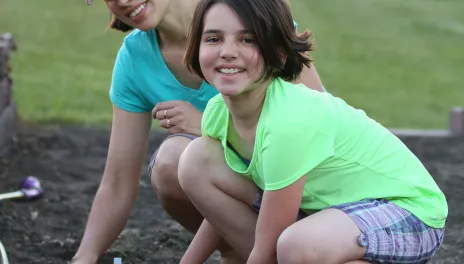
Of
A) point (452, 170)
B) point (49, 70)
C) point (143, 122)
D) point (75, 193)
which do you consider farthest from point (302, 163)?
point (49, 70)

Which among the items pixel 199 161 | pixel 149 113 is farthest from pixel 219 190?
pixel 149 113

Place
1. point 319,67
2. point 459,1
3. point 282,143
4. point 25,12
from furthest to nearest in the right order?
point 459,1, point 25,12, point 319,67, point 282,143

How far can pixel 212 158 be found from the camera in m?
3.02

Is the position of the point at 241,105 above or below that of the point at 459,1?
above

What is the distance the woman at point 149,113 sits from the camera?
11.1ft

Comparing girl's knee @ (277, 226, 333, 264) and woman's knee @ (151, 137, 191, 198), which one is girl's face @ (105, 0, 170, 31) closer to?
woman's knee @ (151, 137, 191, 198)

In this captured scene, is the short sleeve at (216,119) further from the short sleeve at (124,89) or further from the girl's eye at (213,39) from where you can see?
the short sleeve at (124,89)

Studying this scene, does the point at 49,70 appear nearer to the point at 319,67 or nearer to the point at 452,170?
the point at 319,67

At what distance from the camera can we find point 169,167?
10.8 ft

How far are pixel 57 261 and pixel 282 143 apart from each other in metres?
A: 1.45

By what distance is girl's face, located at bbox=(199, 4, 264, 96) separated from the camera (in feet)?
8.95

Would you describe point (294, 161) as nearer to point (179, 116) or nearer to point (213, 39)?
point (213, 39)

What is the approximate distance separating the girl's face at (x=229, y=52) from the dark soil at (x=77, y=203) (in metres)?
1.21

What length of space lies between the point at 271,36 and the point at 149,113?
3.15ft
